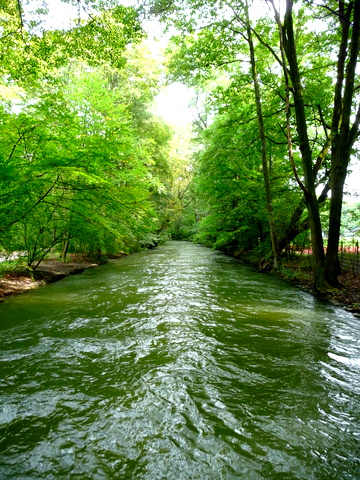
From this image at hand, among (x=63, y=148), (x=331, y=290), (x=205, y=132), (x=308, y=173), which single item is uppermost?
(x=205, y=132)

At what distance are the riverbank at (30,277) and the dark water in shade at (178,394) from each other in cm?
180

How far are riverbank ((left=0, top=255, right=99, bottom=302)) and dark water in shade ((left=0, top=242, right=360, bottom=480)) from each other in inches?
71.0

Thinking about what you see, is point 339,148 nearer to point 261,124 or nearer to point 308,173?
point 308,173

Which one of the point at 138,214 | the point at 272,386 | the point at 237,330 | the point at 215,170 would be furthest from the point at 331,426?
the point at 215,170

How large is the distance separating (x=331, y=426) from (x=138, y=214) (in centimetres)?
636

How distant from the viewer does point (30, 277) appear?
352 inches

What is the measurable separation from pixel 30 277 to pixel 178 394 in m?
7.77

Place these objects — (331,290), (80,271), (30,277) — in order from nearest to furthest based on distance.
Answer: (331,290), (30,277), (80,271)

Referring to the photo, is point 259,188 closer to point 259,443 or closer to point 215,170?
point 215,170

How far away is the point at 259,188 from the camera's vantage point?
39.4 ft

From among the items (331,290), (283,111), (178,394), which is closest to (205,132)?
(283,111)

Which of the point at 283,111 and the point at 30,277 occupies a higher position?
the point at 283,111

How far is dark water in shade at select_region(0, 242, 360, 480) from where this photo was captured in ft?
6.97

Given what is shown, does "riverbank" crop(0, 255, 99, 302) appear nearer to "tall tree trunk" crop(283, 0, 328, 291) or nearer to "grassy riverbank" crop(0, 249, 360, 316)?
"grassy riverbank" crop(0, 249, 360, 316)
